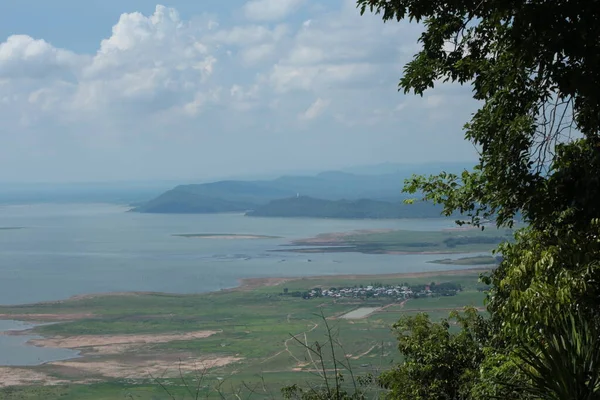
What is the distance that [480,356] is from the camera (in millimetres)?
7102

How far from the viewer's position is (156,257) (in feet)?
206

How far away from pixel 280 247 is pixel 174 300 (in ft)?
78.7

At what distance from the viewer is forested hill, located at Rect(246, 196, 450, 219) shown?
98.8 m

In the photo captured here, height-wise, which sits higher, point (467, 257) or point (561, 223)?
point (561, 223)

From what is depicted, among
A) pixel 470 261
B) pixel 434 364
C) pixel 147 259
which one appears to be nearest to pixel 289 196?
pixel 147 259

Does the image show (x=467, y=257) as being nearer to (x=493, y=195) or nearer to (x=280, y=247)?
(x=280, y=247)

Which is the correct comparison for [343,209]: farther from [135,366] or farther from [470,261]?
[135,366]

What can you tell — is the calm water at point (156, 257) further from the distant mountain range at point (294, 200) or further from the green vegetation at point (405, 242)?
the distant mountain range at point (294, 200)

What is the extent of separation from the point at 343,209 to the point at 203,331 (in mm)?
67677

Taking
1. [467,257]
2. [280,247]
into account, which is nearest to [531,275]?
[467,257]

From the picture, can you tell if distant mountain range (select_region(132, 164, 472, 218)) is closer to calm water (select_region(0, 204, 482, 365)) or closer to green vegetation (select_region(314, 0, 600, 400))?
calm water (select_region(0, 204, 482, 365))

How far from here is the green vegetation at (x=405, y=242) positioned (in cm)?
6462

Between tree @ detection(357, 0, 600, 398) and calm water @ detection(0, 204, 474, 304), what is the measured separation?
140 feet

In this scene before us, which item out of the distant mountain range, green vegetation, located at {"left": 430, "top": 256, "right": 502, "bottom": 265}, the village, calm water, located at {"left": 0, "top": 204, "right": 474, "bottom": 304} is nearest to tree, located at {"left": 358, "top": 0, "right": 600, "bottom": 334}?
the village
